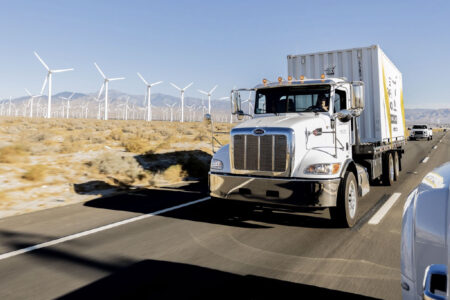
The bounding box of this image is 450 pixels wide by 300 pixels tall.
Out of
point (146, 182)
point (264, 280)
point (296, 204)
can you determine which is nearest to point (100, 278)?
point (264, 280)

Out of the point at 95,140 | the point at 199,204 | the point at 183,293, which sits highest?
the point at 95,140

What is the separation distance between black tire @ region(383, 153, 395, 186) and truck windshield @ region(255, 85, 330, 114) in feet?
13.6

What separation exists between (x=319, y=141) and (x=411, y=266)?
14.2ft

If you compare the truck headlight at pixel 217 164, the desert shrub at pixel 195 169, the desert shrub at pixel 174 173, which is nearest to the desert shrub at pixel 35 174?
the desert shrub at pixel 174 173

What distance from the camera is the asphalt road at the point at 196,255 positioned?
11.7 feet

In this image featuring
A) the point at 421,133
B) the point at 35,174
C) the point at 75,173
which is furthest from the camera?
the point at 421,133

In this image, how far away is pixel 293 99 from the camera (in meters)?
7.09

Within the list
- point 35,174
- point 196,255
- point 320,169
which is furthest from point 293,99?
point 35,174

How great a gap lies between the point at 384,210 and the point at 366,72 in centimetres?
393

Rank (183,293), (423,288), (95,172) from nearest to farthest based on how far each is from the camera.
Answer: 1. (423,288)
2. (183,293)
3. (95,172)

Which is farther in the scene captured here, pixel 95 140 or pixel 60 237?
pixel 95 140

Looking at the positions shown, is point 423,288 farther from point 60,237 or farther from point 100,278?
point 60,237

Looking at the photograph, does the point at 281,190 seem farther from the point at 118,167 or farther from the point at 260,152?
the point at 118,167

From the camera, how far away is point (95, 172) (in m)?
12.2
